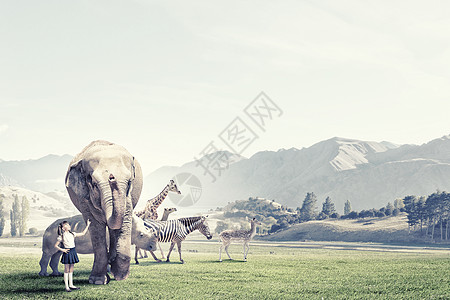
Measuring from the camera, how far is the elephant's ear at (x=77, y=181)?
1717 cm

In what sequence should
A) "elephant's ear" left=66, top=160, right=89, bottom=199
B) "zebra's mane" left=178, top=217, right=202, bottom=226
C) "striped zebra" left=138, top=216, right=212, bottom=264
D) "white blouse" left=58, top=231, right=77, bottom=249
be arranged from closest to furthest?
"white blouse" left=58, top=231, right=77, bottom=249
"elephant's ear" left=66, top=160, right=89, bottom=199
"striped zebra" left=138, top=216, right=212, bottom=264
"zebra's mane" left=178, top=217, right=202, bottom=226

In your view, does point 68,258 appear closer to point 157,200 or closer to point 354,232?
point 157,200

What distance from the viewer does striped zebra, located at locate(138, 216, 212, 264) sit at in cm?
2519

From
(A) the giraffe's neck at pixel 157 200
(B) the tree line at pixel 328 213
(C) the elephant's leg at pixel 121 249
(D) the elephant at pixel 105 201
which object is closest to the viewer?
(D) the elephant at pixel 105 201

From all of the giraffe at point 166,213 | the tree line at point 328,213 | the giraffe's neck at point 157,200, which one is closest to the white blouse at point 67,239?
the giraffe at point 166,213

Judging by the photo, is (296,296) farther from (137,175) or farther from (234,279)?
(137,175)

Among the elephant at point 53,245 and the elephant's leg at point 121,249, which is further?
the elephant at point 53,245

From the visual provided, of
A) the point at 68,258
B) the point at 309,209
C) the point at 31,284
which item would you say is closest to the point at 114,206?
the point at 68,258

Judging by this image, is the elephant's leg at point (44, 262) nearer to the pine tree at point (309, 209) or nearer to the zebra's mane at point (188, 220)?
the zebra's mane at point (188, 220)

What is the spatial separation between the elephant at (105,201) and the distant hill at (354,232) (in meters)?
89.7

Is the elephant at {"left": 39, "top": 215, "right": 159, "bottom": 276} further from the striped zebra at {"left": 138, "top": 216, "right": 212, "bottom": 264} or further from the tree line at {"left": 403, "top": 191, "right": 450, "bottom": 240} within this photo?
the tree line at {"left": 403, "top": 191, "right": 450, "bottom": 240}

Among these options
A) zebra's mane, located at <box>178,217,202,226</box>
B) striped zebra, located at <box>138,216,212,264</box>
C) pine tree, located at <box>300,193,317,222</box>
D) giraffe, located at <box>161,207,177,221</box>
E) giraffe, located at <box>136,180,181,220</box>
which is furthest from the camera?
pine tree, located at <box>300,193,317,222</box>

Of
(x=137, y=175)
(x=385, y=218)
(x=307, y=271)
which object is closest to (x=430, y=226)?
(x=385, y=218)

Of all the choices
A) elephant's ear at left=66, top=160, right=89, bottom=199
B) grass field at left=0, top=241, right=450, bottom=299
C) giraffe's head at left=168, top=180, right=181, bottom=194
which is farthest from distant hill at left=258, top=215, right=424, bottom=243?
elephant's ear at left=66, top=160, right=89, bottom=199
